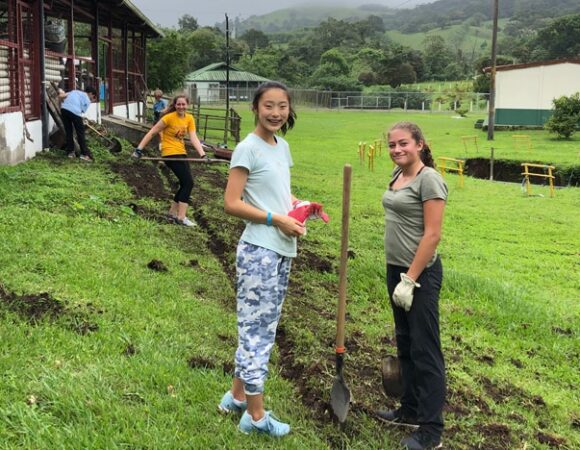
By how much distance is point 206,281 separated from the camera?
607cm

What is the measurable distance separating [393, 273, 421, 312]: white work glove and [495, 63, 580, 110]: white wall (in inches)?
1608

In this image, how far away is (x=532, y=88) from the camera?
40438 millimetres

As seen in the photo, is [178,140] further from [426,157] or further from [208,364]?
[426,157]

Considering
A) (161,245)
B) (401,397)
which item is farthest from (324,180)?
(401,397)

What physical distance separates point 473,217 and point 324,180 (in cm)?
474

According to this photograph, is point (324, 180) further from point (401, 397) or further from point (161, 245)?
point (401, 397)

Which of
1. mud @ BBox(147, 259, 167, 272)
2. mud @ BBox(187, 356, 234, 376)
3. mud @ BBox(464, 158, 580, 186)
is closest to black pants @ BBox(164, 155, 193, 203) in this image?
mud @ BBox(147, 259, 167, 272)

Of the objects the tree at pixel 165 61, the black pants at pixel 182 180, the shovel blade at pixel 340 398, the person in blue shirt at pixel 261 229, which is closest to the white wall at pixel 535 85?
the tree at pixel 165 61

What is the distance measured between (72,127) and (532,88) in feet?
116

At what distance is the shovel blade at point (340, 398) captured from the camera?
3590 mm

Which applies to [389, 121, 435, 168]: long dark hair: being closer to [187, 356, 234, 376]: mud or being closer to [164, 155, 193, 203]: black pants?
[187, 356, 234, 376]: mud

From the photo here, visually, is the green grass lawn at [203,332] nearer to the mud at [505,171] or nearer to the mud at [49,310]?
the mud at [49,310]

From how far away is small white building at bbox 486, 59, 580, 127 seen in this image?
39312 millimetres

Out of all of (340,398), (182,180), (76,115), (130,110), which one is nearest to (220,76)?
(130,110)
